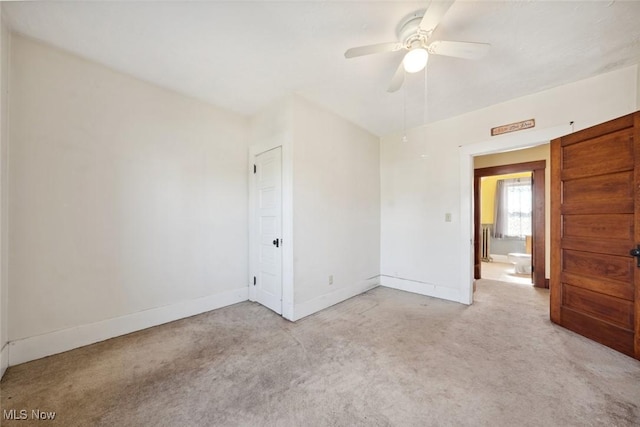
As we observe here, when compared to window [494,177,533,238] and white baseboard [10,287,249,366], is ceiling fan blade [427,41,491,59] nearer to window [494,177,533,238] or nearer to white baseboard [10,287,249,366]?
white baseboard [10,287,249,366]

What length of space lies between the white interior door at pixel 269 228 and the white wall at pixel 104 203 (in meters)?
0.47

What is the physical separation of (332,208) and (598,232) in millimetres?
2774

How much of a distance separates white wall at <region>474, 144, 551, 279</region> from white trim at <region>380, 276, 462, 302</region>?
5.65 ft

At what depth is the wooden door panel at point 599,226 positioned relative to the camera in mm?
2084

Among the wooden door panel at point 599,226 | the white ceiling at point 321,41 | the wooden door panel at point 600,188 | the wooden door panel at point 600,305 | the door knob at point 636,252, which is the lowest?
the wooden door panel at point 600,305

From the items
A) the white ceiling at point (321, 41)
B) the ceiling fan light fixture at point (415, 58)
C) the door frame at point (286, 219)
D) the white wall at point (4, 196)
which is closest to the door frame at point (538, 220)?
the white ceiling at point (321, 41)

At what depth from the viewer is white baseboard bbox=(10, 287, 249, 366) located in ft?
6.28

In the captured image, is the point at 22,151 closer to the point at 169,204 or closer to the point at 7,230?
the point at 7,230

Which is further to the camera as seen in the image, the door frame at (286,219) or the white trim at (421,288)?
the white trim at (421,288)

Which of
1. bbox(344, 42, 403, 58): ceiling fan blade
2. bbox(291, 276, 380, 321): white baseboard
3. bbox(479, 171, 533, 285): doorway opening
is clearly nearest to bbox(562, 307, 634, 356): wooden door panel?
bbox(291, 276, 380, 321): white baseboard

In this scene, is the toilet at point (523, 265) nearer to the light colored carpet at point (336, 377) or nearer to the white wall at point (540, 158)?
the white wall at point (540, 158)

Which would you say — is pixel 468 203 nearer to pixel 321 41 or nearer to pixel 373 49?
pixel 373 49

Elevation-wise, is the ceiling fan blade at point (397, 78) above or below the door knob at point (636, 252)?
above

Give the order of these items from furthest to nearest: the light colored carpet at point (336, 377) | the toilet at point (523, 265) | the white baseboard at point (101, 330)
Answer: the toilet at point (523, 265) < the white baseboard at point (101, 330) < the light colored carpet at point (336, 377)
